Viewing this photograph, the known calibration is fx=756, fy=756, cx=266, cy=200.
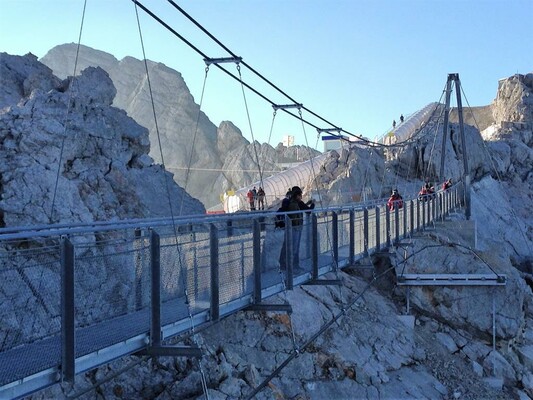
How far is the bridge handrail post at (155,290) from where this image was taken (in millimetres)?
5602

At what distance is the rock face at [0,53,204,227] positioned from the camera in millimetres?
10820

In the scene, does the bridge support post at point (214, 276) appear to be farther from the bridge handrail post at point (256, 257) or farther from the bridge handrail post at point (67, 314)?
the bridge handrail post at point (67, 314)

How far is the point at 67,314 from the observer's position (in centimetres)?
468

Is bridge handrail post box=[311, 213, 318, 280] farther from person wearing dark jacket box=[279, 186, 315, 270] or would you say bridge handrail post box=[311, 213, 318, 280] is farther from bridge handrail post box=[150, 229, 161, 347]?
bridge handrail post box=[150, 229, 161, 347]

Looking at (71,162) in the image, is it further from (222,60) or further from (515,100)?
(515,100)

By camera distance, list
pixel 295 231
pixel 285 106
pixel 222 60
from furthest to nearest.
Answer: pixel 285 106
pixel 222 60
pixel 295 231

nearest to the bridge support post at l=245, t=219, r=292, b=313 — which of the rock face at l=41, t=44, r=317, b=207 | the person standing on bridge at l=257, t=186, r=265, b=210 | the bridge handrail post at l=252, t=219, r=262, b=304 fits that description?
the bridge handrail post at l=252, t=219, r=262, b=304

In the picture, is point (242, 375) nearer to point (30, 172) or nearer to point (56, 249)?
point (30, 172)

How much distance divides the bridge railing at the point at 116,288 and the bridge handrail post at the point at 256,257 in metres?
0.01

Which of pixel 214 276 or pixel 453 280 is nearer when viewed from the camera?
pixel 214 276

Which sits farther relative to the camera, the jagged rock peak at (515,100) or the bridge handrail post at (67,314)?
the jagged rock peak at (515,100)

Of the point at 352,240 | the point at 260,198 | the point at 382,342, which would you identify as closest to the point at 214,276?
the point at 352,240

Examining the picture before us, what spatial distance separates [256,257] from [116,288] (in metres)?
2.19

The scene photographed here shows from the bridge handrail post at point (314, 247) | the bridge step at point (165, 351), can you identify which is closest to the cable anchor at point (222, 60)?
the bridge handrail post at point (314, 247)
